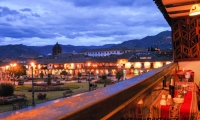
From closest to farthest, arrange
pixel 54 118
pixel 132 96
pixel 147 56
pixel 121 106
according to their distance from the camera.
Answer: pixel 54 118 < pixel 121 106 < pixel 132 96 < pixel 147 56

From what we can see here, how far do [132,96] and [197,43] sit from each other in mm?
8783

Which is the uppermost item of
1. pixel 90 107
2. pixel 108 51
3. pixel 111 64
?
pixel 108 51

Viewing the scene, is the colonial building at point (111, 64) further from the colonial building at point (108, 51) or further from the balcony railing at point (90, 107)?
the balcony railing at point (90, 107)

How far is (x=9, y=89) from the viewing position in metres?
26.0

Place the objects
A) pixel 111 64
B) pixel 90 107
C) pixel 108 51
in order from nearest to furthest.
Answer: pixel 90 107
pixel 111 64
pixel 108 51

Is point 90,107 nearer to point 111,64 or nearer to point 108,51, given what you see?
point 111,64

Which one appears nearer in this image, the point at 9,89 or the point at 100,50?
the point at 9,89

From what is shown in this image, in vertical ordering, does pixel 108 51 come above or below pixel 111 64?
above

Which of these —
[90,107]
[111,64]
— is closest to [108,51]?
[111,64]

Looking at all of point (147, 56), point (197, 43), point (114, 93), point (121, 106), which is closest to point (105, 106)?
point (114, 93)

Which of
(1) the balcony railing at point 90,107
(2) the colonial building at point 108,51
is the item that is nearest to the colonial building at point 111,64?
(2) the colonial building at point 108,51

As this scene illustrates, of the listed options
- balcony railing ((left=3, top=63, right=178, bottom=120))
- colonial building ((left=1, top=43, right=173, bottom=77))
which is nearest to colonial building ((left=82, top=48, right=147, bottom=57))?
colonial building ((left=1, top=43, right=173, bottom=77))

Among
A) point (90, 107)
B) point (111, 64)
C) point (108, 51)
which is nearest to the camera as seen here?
point (90, 107)

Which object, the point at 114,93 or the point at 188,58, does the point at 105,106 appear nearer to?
the point at 114,93
